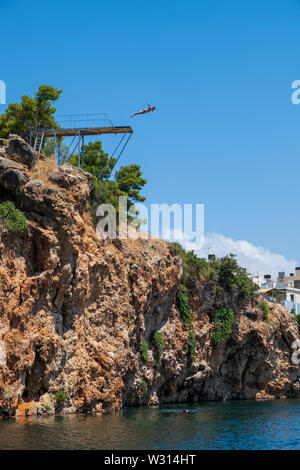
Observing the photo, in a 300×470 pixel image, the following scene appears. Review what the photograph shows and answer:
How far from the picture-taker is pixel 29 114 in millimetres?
50844

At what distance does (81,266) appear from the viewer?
38.1 metres

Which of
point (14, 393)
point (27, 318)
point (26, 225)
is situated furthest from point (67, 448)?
point (26, 225)

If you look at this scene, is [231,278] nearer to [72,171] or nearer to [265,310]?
[265,310]

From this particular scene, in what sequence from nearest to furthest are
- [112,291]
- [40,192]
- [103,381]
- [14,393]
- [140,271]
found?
1. [14,393]
2. [40,192]
3. [103,381]
4. [112,291]
5. [140,271]

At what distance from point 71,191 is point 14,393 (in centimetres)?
1393

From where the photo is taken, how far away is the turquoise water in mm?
23781

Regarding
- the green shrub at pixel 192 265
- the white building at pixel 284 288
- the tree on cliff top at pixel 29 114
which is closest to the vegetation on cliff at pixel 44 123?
the tree on cliff top at pixel 29 114

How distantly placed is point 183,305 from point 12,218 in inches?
974


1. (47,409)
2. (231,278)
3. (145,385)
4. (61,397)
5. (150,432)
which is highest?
(231,278)

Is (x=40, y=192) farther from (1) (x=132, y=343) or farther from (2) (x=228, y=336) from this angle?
(2) (x=228, y=336)

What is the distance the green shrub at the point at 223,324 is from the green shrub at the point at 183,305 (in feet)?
14.3

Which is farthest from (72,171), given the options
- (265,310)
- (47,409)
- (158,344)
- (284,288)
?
(284,288)

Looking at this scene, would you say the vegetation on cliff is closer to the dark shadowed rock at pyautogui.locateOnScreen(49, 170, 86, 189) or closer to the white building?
the dark shadowed rock at pyautogui.locateOnScreen(49, 170, 86, 189)

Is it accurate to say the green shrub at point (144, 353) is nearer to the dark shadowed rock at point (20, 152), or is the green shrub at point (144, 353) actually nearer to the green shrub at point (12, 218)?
the green shrub at point (12, 218)
